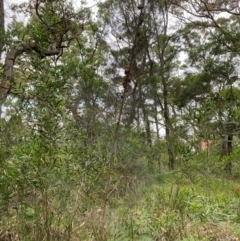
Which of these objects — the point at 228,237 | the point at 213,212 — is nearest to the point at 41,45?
the point at 213,212

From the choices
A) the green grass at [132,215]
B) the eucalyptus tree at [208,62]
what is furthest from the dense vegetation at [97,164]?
the eucalyptus tree at [208,62]

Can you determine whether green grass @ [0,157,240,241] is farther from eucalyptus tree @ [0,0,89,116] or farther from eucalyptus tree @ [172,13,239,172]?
eucalyptus tree @ [172,13,239,172]

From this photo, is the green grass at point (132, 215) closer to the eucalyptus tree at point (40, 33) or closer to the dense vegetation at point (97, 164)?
the dense vegetation at point (97, 164)

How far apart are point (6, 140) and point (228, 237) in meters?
2.02

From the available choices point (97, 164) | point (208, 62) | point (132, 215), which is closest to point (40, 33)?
point (97, 164)

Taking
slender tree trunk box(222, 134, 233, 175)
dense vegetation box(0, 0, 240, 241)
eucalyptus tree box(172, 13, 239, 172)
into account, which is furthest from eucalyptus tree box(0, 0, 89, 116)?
eucalyptus tree box(172, 13, 239, 172)

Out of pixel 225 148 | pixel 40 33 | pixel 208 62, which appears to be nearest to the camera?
pixel 40 33

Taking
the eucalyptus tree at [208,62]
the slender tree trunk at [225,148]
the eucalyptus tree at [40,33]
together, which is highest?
the eucalyptus tree at [208,62]

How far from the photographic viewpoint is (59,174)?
2199mm

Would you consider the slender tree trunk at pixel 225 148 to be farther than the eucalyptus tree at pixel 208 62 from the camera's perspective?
No

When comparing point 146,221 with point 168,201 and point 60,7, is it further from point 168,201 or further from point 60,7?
point 60,7

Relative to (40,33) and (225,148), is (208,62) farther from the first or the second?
(40,33)

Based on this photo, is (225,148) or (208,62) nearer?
(225,148)

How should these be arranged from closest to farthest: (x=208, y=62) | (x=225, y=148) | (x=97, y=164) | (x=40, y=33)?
1. (x=97, y=164)
2. (x=40, y=33)
3. (x=225, y=148)
4. (x=208, y=62)
